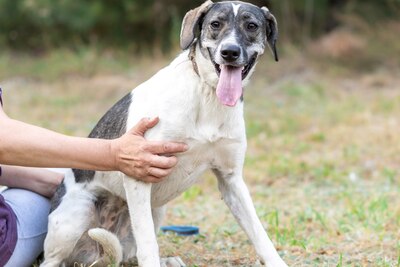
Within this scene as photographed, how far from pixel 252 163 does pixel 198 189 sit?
3.26 ft

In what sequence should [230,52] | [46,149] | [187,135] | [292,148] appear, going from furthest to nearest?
1. [292,148]
2. [187,135]
3. [230,52]
4. [46,149]

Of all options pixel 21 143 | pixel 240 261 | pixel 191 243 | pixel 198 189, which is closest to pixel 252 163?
pixel 198 189

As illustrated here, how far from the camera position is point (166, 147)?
338 cm

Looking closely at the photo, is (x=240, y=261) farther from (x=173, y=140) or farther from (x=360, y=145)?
(x=360, y=145)

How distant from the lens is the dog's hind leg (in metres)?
3.62

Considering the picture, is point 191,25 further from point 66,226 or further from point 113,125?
point 66,226

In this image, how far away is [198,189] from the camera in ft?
19.5

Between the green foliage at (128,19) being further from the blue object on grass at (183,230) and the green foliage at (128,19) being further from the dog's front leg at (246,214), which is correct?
the dog's front leg at (246,214)

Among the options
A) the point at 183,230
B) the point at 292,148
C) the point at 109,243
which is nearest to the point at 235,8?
the point at 109,243

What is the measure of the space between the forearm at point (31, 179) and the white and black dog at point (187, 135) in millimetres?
232

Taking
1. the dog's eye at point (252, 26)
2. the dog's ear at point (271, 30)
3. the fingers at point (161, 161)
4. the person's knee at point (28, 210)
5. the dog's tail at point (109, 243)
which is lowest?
the dog's tail at point (109, 243)

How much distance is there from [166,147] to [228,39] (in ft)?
1.80

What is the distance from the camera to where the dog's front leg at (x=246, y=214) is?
11.7 ft

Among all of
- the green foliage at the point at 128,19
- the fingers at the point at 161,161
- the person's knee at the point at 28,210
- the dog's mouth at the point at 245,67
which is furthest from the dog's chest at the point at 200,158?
the green foliage at the point at 128,19
